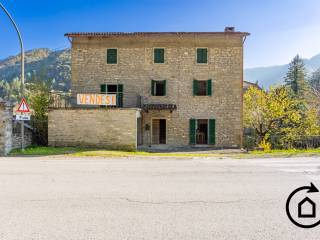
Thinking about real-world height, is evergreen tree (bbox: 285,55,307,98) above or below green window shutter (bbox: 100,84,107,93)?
above

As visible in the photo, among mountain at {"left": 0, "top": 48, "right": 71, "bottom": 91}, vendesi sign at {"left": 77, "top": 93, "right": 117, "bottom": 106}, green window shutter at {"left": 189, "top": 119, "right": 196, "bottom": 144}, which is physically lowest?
green window shutter at {"left": 189, "top": 119, "right": 196, "bottom": 144}

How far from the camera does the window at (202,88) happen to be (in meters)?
22.4

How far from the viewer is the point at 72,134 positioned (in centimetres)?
1752

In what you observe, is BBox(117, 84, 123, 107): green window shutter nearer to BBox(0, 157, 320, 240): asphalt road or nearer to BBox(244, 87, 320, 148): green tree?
BBox(244, 87, 320, 148): green tree

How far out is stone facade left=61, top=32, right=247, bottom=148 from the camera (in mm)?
22328

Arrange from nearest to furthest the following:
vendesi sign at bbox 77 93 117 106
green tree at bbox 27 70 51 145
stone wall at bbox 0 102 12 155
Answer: stone wall at bbox 0 102 12 155, green tree at bbox 27 70 51 145, vendesi sign at bbox 77 93 117 106

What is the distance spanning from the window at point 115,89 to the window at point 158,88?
8.65 ft

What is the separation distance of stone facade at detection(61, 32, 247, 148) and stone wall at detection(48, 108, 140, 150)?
17.5 ft

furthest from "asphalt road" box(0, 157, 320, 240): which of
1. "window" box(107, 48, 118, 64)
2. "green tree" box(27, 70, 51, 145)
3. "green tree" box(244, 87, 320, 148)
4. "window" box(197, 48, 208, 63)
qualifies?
"window" box(107, 48, 118, 64)

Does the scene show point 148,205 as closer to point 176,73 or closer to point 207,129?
point 207,129

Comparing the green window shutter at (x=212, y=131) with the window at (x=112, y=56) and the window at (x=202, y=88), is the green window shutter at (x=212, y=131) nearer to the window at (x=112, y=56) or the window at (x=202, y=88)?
the window at (x=202, y=88)

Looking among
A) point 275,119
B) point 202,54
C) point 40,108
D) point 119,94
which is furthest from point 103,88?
point 275,119

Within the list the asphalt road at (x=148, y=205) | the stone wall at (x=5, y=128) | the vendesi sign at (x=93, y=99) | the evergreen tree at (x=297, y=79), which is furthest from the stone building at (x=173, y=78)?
the evergreen tree at (x=297, y=79)

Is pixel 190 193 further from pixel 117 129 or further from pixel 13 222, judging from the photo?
pixel 117 129
